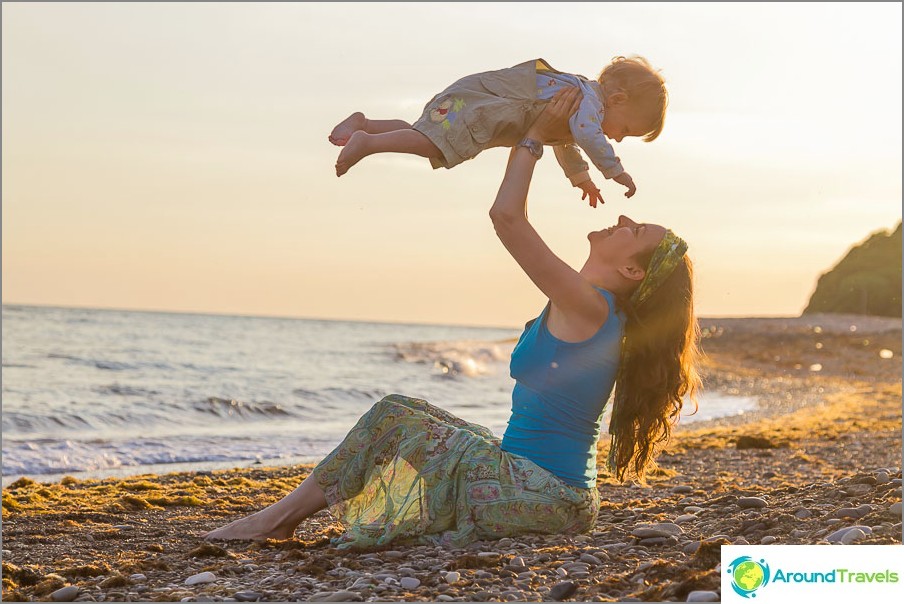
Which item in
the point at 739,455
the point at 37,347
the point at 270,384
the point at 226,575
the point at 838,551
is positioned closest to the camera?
the point at 838,551

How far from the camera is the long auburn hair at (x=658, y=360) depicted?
421 cm

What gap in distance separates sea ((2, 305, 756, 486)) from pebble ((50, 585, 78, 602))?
5.21 meters

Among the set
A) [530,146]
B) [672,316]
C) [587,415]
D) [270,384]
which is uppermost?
[530,146]

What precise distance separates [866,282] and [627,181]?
160ft

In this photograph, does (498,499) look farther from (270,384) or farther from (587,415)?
(270,384)

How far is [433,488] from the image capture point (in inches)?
166

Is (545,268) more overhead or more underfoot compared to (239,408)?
more overhead

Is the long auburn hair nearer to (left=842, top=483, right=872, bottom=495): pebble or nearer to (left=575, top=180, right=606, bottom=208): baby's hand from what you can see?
(left=575, top=180, right=606, bottom=208): baby's hand

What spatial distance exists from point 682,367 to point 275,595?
6.81 ft

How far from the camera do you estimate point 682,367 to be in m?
4.32

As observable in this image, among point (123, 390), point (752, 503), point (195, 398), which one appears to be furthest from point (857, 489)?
point (123, 390)

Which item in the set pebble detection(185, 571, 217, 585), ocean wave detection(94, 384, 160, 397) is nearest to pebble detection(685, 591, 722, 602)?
pebble detection(185, 571, 217, 585)

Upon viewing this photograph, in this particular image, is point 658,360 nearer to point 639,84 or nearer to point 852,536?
point 852,536

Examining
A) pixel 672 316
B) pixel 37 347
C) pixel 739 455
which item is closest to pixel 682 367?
pixel 672 316
